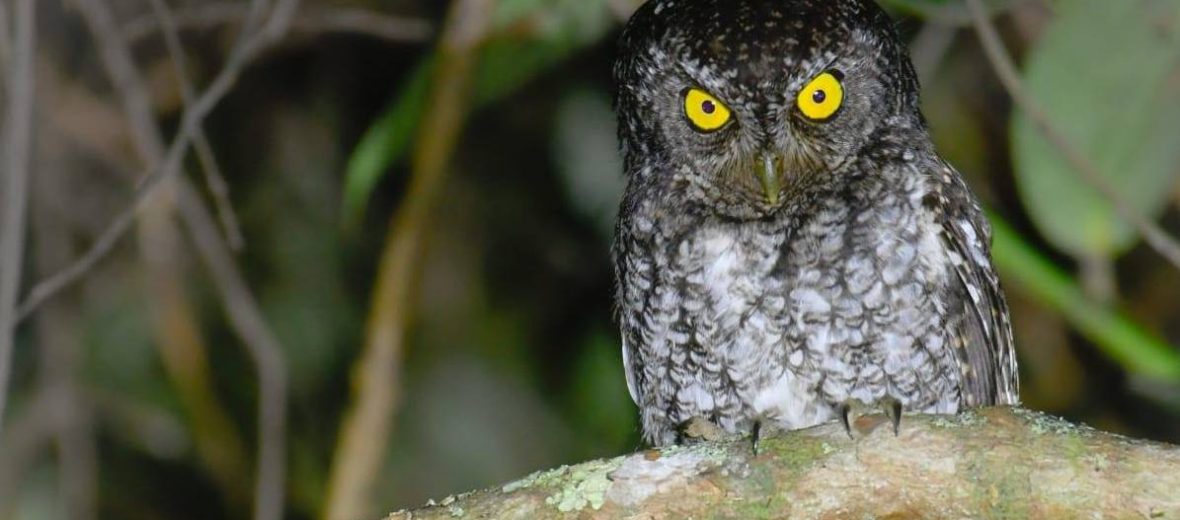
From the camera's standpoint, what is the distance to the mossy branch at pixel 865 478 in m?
1.97

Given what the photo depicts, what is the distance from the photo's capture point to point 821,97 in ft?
8.84

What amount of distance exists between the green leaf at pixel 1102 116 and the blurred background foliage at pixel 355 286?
3.18 feet

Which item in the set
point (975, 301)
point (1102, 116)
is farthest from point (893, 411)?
point (1102, 116)

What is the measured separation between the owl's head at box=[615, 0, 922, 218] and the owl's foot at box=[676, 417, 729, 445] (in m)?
0.41

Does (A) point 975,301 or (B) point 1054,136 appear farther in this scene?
(B) point 1054,136

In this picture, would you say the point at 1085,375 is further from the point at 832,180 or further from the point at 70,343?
the point at 70,343

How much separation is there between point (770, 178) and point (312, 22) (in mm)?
2123

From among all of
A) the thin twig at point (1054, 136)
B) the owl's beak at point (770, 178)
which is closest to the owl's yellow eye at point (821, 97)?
the owl's beak at point (770, 178)

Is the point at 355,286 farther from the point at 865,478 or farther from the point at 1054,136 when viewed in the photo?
the point at 865,478

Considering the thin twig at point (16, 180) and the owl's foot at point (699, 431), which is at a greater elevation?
the thin twig at point (16, 180)

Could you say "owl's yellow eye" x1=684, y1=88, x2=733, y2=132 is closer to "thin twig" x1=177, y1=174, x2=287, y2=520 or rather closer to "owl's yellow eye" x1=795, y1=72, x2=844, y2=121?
"owl's yellow eye" x1=795, y1=72, x2=844, y2=121

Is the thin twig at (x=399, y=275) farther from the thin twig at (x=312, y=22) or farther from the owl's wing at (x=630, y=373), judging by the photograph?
the owl's wing at (x=630, y=373)

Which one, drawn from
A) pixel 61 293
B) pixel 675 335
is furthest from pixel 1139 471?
pixel 61 293

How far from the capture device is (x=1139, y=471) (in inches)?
76.4
